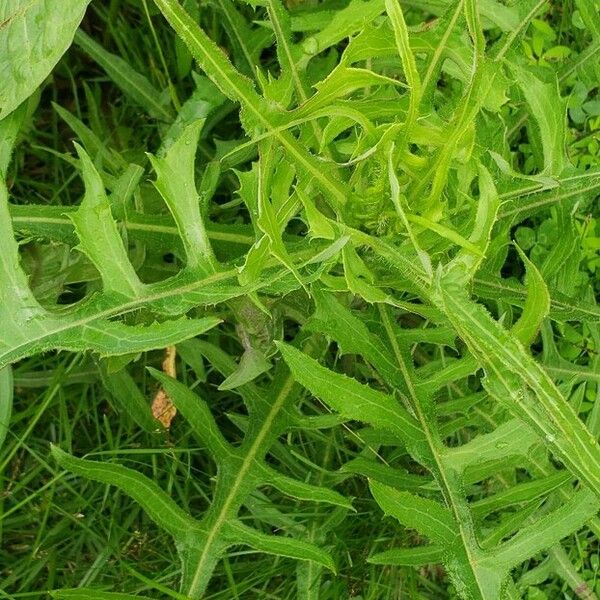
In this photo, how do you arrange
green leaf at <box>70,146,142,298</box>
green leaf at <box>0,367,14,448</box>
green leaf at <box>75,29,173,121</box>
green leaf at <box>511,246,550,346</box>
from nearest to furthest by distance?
green leaf at <box>511,246,550,346</box> < green leaf at <box>70,146,142,298</box> < green leaf at <box>0,367,14,448</box> < green leaf at <box>75,29,173,121</box>

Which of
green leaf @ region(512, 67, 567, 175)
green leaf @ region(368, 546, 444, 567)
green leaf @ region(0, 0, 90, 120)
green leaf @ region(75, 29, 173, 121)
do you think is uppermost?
green leaf @ region(0, 0, 90, 120)

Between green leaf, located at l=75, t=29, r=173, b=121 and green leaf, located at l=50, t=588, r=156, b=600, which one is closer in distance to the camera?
green leaf, located at l=50, t=588, r=156, b=600

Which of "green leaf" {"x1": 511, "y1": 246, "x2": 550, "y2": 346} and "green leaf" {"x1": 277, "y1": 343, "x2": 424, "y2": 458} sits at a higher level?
"green leaf" {"x1": 511, "y1": 246, "x2": 550, "y2": 346}

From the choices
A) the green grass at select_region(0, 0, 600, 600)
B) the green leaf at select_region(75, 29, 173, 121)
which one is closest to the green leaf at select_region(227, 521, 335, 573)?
the green grass at select_region(0, 0, 600, 600)

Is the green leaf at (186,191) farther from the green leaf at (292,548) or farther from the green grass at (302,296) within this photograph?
the green leaf at (292,548)

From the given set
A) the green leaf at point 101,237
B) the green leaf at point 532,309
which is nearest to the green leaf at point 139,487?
the green leaf at point 101,237

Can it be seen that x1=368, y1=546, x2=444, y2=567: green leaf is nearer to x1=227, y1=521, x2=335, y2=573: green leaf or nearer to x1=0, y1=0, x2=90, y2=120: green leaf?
x1=227, y1=521, x2=335, y2=573: green leaf

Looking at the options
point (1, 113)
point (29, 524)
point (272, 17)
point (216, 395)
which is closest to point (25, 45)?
point (1, 113)

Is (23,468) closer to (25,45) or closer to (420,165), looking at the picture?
(25,45)
